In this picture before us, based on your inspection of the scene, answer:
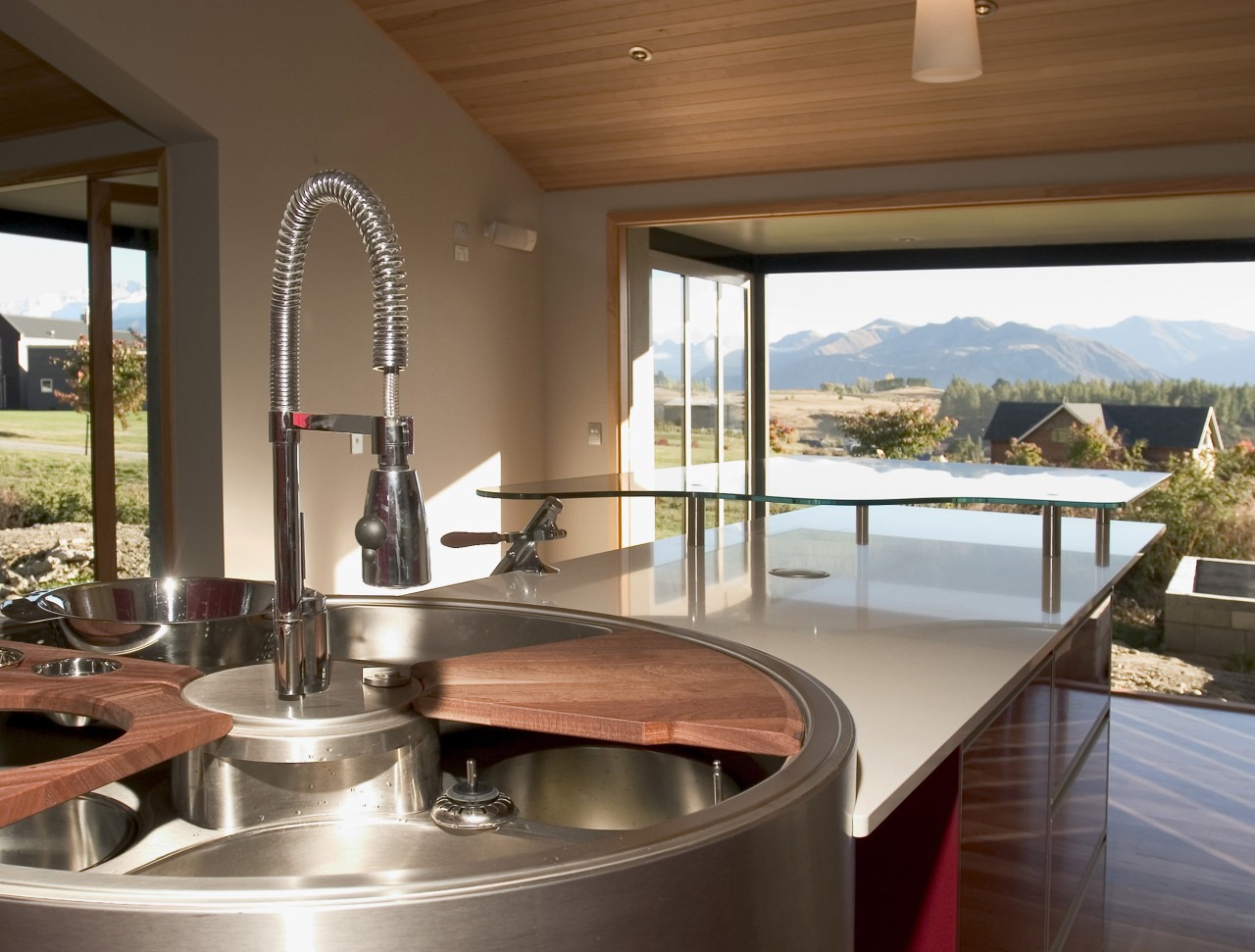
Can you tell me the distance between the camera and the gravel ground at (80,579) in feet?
17.6

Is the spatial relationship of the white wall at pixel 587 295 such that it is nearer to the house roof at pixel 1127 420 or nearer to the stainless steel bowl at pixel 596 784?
the house roof at pixel 1127 420

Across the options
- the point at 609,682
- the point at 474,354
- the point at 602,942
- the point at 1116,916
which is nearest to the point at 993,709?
the point at 609,682

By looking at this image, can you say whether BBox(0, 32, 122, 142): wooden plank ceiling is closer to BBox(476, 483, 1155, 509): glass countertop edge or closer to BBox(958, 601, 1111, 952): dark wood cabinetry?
BBox(476, 483, 1155, 509): glass countertop edge

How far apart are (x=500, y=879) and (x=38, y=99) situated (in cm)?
531

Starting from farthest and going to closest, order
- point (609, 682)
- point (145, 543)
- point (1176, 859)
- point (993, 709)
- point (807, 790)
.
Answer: point (145, 543)
point (1176, 859)
point (993, 709)
point (609, 682)
point (807, 790)

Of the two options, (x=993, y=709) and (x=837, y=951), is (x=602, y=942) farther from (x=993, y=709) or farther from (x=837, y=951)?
(x=993, y=709)

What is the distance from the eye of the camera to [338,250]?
5.20 metres

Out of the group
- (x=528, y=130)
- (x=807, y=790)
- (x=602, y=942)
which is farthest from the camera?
(x=528, y=130)

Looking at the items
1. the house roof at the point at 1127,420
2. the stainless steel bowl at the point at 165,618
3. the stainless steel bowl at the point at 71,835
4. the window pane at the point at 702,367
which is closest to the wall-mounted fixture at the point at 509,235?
the window pane at the point at 702,367

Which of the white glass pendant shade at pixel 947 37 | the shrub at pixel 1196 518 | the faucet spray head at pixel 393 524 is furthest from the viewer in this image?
the shrub at pixel 1196 518

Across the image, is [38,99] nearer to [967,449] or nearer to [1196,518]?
[967,449]

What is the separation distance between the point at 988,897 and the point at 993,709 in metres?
0.29

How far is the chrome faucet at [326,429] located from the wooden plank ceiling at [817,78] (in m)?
3.91

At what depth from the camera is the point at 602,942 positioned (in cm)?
68
